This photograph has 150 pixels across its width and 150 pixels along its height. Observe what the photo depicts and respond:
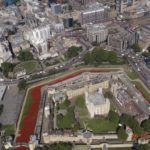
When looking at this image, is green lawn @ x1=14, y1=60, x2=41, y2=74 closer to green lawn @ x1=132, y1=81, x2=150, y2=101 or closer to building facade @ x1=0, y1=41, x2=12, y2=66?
building facade @ x1=0, y1=41, x2=12, y2=66

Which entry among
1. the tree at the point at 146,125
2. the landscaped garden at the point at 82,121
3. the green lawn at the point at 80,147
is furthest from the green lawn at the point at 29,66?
the tree at the point at 146,125

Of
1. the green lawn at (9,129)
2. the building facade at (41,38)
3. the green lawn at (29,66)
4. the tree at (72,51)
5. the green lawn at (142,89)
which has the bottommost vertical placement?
the green lawn at (9,129)

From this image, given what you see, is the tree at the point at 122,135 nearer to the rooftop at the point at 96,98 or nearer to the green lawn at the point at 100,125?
the green lawn at the point at 100,125

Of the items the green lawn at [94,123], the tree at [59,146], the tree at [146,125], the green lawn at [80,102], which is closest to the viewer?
the tree at [59,146]

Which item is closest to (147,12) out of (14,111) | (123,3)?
(123,3)

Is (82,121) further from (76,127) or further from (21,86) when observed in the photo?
(21,86)

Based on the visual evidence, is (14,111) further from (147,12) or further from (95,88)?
(147,12)
